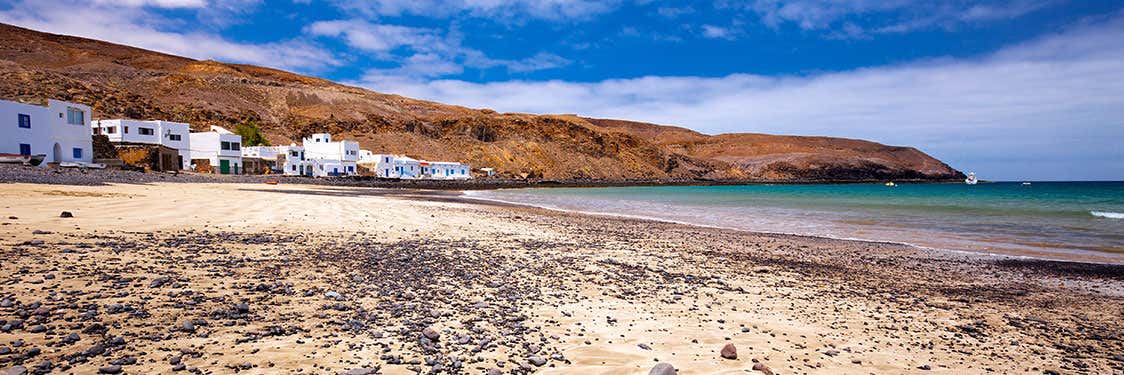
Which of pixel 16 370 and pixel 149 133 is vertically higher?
pixel 149 133

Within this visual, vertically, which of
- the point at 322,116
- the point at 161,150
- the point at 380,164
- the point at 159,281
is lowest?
the point at 159,281

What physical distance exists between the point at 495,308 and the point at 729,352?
261cm

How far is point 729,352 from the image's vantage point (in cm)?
484

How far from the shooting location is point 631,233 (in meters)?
15.4

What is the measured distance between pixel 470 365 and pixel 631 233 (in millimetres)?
11442

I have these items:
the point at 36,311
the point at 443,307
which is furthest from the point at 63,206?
the point at 443,307

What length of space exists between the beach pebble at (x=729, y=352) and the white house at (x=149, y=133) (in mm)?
62361

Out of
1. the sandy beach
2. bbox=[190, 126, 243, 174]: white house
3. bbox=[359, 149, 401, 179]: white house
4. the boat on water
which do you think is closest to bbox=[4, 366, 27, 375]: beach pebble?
the sandy beach

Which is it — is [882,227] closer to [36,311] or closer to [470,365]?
[470,365]

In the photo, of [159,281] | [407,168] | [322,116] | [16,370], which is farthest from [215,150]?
[16,370]

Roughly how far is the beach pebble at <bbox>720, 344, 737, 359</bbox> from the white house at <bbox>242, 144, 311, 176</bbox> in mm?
71720

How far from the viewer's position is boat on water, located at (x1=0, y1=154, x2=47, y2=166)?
30.8 metres

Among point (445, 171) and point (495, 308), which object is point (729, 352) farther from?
point (445, 171)

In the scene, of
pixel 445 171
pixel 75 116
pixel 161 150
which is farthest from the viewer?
pixel 445 171
